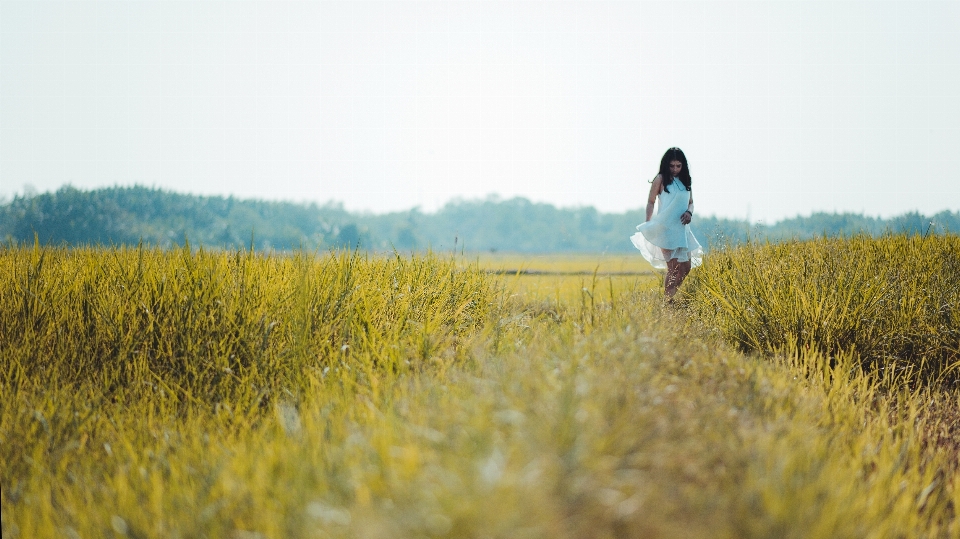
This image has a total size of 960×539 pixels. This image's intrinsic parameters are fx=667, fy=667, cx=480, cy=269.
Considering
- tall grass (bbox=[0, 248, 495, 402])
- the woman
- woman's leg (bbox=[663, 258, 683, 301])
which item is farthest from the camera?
the woman

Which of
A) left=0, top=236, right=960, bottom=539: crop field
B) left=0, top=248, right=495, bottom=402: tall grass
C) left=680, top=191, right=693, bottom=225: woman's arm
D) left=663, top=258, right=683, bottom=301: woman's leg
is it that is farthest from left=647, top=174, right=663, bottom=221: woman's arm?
left=0, top=248, right=495, bottom=402: tall grass

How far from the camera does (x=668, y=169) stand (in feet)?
26.2

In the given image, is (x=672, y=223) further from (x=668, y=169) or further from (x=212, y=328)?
(x=212, y=328)

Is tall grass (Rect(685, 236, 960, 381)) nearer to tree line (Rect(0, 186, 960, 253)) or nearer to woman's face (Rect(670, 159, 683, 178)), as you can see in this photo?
woman's face (Rect(670, 159, 683, 178))

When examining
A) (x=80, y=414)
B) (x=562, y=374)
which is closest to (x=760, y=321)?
(x=562, y=374)

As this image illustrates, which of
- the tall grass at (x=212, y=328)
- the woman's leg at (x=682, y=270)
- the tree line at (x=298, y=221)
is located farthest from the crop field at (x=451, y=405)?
the tree line at (x=298, y=221)

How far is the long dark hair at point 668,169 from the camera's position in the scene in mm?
8008

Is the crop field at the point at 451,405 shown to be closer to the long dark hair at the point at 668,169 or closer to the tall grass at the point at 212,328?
the tall grass at the point at 212,328

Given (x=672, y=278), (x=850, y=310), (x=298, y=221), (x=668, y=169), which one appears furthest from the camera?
(x=298, y=221)

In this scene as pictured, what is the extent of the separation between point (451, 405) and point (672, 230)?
19.2 feet

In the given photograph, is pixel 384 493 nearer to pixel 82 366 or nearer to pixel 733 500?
pixel 733 500

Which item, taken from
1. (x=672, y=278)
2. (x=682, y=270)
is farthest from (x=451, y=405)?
(x=682, y=270)

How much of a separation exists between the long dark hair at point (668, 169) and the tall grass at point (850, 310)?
2.10m

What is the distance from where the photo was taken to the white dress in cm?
775
